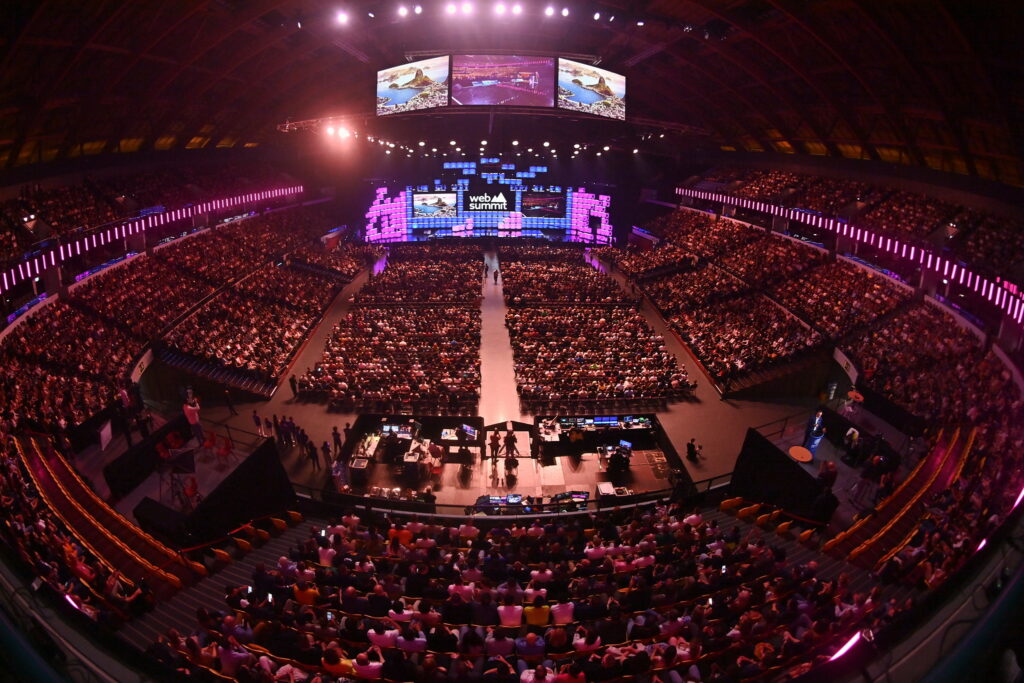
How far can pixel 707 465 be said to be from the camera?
54.9ft

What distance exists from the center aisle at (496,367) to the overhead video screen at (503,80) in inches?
454

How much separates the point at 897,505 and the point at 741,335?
12620 mm

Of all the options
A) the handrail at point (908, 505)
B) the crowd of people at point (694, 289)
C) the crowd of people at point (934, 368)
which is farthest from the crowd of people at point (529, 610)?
the crowd of people at point (694, 289)

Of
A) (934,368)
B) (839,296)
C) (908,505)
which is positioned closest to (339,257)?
(839,296)

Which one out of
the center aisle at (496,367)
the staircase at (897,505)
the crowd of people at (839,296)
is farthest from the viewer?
the crowd of people at (839,296)

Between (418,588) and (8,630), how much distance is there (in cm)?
629

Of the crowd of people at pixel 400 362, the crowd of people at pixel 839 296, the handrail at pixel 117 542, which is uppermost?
the crowd of people at pixel 839 296

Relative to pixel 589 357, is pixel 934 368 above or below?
above

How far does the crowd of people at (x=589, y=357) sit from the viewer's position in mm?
20500

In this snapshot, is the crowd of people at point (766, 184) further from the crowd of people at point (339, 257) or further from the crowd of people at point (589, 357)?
the crowd of people at point (339, 257)

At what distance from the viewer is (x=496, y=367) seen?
23.4m

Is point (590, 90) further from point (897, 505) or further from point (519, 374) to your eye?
point (897, 505)

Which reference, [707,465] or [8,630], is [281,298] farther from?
[8,630]

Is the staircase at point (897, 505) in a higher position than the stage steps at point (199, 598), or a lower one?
higher
